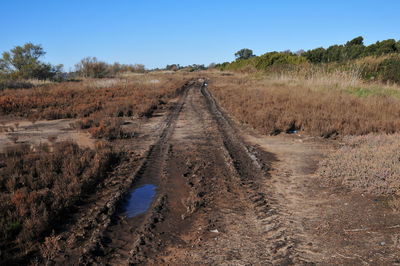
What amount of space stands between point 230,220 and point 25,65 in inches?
1644

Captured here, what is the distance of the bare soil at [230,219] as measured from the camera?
13.0ft

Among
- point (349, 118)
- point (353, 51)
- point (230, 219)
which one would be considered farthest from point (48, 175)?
point (353, 51)

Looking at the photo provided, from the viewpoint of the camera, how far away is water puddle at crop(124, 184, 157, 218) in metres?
5.36

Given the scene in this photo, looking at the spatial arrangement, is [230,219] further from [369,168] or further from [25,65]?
[25,65]

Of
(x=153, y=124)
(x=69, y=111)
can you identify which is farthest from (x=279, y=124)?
(x=69, y=111)

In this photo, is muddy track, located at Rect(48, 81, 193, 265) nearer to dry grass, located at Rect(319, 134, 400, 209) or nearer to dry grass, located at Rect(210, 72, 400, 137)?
dry grass, located at Rect(319, 134, 400, 209)

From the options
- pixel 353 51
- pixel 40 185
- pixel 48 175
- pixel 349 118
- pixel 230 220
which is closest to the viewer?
pixel 230 220

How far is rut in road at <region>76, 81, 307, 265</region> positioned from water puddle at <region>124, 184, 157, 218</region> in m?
0.16

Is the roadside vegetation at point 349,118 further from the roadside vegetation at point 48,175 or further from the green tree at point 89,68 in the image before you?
the green tree at point 89,68

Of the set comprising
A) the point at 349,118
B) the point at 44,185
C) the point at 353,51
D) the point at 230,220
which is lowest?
the point at 230,220

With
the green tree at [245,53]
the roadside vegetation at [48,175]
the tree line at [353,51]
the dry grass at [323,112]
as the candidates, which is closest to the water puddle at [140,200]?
the roadside vegetation at [48,175]

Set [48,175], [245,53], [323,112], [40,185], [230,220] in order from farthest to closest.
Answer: [245,53] → [323,112] → [48,175] → [40,185] → [230,220]

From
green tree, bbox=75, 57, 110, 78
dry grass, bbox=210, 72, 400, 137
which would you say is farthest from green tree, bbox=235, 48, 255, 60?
dry grass, bbox=210, 72, 400, 137

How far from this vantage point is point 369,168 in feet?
21.6
